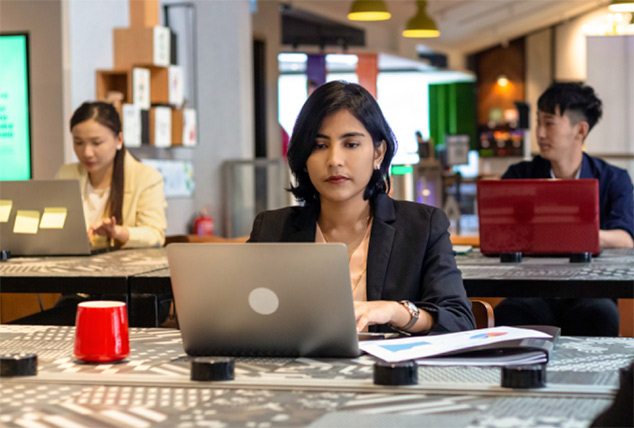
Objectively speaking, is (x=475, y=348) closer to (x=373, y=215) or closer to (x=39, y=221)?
(x=373, y=215)

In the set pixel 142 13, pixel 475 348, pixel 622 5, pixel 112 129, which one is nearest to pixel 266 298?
pixel 475 348

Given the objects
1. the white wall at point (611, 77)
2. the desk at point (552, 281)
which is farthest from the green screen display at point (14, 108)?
the white wall at point (611, 77)

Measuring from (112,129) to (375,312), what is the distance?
8.77 ft

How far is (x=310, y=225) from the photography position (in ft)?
7.98

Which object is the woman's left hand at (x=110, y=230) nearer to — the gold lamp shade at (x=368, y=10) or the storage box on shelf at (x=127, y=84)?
the storage box on shelf at (x=127, y=84)

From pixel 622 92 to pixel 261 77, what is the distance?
4.57 metres

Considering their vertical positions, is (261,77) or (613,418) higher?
(261,77)

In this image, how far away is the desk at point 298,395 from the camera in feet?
4.20

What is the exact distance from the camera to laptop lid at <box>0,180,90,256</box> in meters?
3.60

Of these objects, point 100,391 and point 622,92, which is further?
point 622,92

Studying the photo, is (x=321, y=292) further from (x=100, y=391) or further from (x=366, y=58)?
(x=366, y=58)

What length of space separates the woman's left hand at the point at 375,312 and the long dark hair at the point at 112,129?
250 cm

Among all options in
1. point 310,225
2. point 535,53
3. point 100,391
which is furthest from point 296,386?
point 535,53

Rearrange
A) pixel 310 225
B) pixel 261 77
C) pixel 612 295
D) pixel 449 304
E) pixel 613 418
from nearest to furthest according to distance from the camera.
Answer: pixel 613 418 → pixel 449 304 → pixel 310 225 → pixel 612 295 → pixel 261 77
